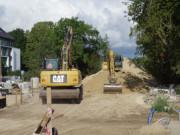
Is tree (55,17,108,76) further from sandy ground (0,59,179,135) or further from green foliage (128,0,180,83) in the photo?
sandy ground (0,59,179,135)

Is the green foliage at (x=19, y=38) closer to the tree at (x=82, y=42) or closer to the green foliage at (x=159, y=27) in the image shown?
the tree at (x=82, y=42)

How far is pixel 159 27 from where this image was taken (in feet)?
62.8

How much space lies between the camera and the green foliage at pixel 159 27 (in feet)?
60.3

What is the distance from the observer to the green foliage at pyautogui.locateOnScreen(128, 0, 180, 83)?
18.4 metres

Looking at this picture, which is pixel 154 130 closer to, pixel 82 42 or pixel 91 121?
pixel 91 121

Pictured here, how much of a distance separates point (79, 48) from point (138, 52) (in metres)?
18.8

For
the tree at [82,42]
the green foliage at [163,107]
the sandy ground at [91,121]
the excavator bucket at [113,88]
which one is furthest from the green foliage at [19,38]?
the green foliage at [163,107]

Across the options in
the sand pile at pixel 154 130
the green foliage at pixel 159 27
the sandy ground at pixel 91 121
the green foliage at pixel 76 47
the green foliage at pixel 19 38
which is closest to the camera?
the sand pile at pixel 154 130

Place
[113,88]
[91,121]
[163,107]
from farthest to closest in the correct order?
[113,88] → [163,107] → [91,121]

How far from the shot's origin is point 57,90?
1441cm

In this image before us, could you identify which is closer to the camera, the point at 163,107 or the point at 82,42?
the point at 163,107

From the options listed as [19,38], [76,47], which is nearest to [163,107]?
[76,47]

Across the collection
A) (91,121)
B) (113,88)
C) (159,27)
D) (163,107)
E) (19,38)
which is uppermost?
(19,38)

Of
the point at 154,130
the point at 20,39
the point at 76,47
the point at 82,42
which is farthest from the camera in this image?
the point at 20,39
